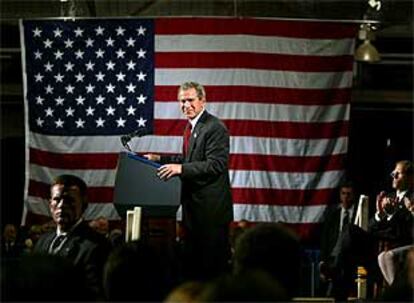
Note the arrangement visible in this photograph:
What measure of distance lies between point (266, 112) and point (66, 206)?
4129 millimetres

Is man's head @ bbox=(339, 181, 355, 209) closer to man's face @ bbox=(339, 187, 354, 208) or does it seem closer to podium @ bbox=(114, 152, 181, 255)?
man's face @ bbox=(339, 187, 354, 208)

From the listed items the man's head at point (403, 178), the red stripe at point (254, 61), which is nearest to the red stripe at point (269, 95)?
the red stripe at point (254, 61)

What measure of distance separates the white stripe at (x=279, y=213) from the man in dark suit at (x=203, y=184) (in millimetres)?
2373

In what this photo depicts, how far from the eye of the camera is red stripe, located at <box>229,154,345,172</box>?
9.13m

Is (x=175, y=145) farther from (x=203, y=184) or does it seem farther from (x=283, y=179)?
(x=203, y=184)

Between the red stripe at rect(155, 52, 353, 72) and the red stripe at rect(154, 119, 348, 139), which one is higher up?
the red stripe at rect(155, 52, 353, 72)

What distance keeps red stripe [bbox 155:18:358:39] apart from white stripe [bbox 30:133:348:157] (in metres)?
0.89

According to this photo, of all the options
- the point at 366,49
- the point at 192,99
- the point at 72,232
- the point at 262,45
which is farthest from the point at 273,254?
the point at 366,49

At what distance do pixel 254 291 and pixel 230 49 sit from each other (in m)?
7.08

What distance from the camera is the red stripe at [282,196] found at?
9.14 metres

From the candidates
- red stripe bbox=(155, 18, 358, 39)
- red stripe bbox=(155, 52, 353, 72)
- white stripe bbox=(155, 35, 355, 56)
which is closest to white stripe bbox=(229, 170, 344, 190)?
red stripe bbox=(155, 52, 353, 72)

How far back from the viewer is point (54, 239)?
5.32m

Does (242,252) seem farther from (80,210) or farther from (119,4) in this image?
A: (119,4)

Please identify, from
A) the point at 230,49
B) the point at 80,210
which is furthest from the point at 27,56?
the point at 80,210
